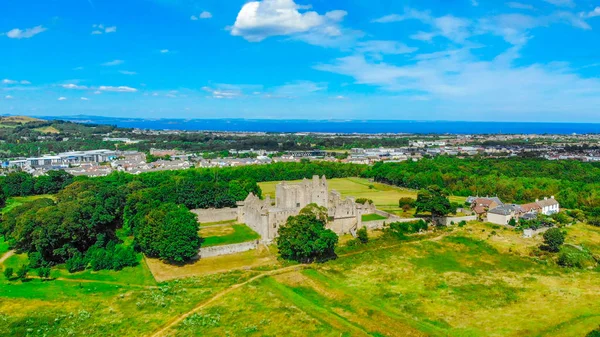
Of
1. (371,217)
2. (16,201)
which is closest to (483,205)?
(371,217)

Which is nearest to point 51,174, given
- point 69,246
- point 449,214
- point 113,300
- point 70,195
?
point 70,195

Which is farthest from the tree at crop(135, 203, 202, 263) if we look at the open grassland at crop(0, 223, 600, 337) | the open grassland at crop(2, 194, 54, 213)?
the open grassland at crop(2, 194, 54, 213)

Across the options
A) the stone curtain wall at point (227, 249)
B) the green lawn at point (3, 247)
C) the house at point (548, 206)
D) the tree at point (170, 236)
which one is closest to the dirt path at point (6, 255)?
the green lawn at point (3, 247)

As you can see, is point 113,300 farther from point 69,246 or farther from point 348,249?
point 348,249

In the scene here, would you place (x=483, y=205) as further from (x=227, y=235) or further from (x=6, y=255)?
(x=6, y=255)

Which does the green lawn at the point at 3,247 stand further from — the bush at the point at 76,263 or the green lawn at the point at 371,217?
the green lawn at the point at 371,217

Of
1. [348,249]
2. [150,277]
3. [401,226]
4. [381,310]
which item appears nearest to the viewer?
[381,310]

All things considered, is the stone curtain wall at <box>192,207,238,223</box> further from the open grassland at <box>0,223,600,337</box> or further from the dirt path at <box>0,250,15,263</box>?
the dirt path at <box>0,250,15,263</box>
